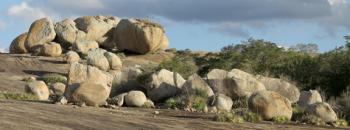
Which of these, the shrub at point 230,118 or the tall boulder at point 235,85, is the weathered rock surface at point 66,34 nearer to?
the tall boulder at point 235,85

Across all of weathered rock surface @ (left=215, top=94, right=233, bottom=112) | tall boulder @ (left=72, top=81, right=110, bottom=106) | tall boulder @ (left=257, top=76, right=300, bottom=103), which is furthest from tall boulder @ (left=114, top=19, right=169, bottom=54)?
tall boulder @ (left=72, top=81, right=110, bottom=106)

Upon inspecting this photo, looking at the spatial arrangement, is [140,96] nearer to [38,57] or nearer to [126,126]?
[126,126]

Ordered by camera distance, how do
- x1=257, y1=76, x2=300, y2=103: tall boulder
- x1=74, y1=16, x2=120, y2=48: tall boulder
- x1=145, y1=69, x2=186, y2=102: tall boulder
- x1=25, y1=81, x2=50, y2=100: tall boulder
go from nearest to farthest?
x1=145, y1=69, x2=186, y2=102: tall boulder < x1=25, y1=81, x2=50, y2=100: tall boulder < x1=257, y1=76, x2=300, y2=103: tall boulder < x1=74, y1=16, x2=120, y2=48: tall boulder

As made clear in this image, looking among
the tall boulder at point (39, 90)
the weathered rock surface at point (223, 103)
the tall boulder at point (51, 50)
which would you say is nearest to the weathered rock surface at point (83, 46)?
the tall boulder at point (51, 50)

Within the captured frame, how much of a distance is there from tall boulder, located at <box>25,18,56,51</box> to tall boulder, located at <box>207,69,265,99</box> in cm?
3610

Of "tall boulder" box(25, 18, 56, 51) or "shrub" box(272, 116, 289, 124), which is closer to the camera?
"shrub" box(272, 116, 289, 124)

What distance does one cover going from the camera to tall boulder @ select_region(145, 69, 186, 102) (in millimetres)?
34500

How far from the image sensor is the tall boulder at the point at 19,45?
70625 millimetres

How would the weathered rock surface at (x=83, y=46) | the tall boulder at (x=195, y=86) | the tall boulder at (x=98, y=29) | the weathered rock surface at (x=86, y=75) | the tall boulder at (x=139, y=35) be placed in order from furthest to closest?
the tall boulder at (x=98, y=29) → the tall boulder at (x=139, y=35) → the weathered rock surface at (x=83, y=46) → the weathered rock surface at (x=86, y=75) → the tall boulder at (x=195, y=86)

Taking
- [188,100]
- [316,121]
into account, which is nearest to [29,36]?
[188,100]

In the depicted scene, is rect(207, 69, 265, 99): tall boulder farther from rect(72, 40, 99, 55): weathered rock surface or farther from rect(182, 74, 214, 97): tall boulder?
rect(72, 40, 99, 55): weathered rock surface

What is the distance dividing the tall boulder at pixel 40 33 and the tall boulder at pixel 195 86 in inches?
1468

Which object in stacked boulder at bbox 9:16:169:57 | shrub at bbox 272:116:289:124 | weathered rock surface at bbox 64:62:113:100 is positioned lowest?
shrub at bbox 272:116:289:124

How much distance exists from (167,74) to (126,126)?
50.4 feet
